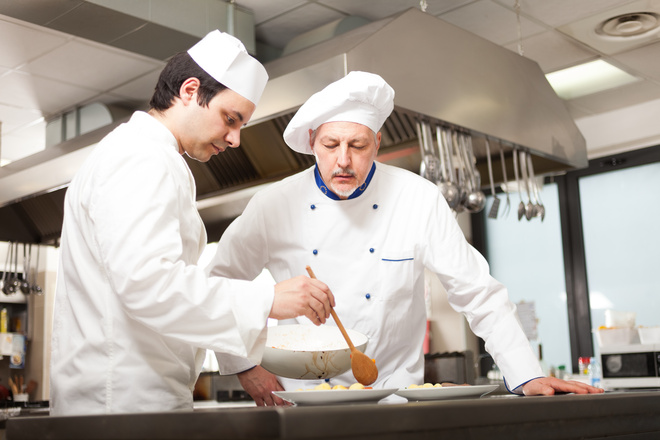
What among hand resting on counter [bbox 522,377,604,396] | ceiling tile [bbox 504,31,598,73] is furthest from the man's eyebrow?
ceiling tile [bbox 504,31,598,73]

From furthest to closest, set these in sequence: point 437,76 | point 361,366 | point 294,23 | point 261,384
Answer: point 294,23 → point 437,76 → point 261,384 → point 361,366

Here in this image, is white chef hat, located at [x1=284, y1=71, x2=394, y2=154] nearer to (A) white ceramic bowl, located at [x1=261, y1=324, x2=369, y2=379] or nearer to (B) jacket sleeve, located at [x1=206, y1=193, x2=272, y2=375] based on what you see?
(B) jacket sleeve, located at [x1=206, y1=193, x2=272, y2=375]

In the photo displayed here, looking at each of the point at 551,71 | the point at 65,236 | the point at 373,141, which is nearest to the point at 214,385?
the point at 551,71

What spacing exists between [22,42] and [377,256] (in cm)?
278

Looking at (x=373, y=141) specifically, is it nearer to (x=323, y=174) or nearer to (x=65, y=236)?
(x=323, y=174)

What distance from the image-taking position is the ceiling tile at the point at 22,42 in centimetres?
378

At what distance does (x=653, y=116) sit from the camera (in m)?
5.19

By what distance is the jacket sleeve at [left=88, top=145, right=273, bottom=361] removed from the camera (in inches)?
52.0

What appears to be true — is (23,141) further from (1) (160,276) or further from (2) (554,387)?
(2) (554,387)

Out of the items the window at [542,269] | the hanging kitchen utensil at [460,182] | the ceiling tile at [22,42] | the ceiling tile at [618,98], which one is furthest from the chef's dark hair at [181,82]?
the window at [542,269]

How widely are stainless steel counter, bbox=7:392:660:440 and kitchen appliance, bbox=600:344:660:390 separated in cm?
257

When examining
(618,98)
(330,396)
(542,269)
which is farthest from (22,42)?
(542,269)

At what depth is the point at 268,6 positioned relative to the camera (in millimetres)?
3615

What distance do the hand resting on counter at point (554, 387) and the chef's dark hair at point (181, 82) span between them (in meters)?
0.97
